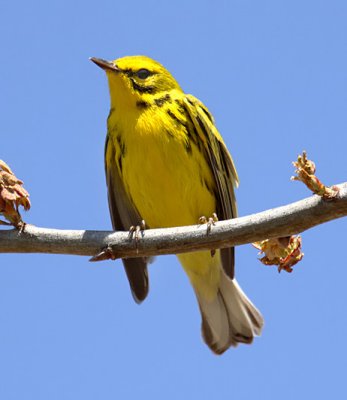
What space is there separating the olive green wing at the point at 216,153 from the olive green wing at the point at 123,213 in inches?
32.8

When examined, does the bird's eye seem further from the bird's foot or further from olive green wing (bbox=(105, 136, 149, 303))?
the bird's foot

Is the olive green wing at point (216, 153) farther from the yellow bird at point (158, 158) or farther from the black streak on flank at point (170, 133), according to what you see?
the black streak on flank at point (170, 133)

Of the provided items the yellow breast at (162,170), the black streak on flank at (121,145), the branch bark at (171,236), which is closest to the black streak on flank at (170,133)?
the yellow breast at (162,170)

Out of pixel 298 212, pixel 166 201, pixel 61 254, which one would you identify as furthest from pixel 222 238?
pixel 166 201

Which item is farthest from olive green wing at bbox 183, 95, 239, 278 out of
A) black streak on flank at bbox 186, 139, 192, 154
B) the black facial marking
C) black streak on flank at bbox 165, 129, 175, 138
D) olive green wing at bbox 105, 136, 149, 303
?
olive green wing at bbox 105, 136, 149, 303

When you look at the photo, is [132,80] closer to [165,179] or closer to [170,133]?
[170,133]

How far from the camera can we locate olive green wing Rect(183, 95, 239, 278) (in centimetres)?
650

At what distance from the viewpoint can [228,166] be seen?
690cm

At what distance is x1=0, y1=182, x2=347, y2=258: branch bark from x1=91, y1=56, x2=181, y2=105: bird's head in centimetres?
253

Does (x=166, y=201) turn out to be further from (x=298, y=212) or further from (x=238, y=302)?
(x=298, y=212)

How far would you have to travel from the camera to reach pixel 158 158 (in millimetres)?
6211

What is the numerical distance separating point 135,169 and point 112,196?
2.65 ft

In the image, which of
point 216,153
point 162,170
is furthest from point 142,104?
point 216,153

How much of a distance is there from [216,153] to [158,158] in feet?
2.17
